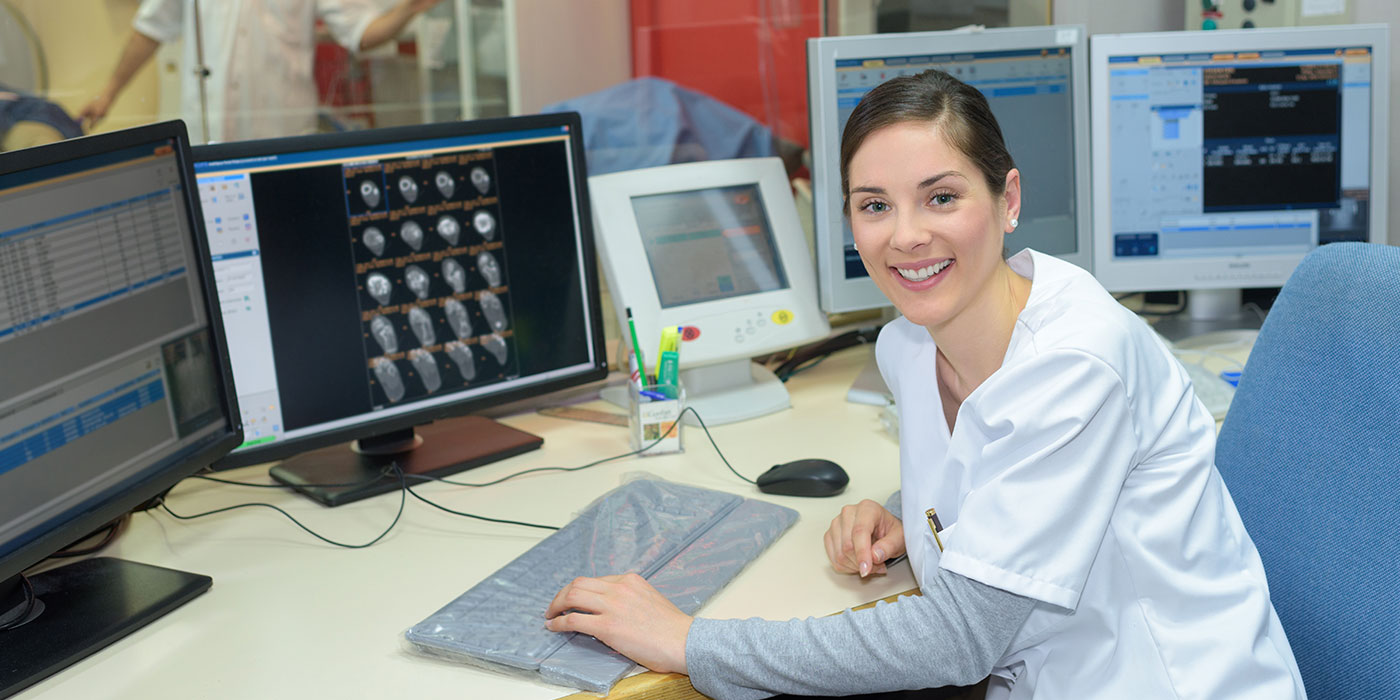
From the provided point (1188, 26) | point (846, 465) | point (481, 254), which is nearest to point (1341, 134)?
point (1188, 26)

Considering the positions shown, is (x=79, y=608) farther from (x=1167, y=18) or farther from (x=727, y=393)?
(x=1167, y=18)

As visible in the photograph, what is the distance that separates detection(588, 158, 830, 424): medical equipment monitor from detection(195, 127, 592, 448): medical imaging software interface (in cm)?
9

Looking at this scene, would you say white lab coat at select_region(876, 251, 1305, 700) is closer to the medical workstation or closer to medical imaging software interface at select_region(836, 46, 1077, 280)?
the medical workstation

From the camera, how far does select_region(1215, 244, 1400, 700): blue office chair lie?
96 cm

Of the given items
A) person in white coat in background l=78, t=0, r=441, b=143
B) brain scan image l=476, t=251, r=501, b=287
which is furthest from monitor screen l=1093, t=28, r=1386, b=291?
person in white coat in background l=78, t=0, r=441, b=143

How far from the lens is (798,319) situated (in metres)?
1.72

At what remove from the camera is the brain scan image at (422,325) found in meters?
1.43

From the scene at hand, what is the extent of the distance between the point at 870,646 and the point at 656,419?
1.97ft

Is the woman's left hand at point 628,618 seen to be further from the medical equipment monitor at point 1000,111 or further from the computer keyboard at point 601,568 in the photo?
the medical equipment monitor at point 1000,111

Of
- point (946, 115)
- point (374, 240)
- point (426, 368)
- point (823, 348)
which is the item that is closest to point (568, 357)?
point (426, 368)

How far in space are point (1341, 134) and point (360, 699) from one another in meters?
1.77

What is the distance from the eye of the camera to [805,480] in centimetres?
133

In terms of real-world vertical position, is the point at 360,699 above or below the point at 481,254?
below

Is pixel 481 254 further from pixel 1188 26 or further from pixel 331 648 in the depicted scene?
pixel 1188 26
